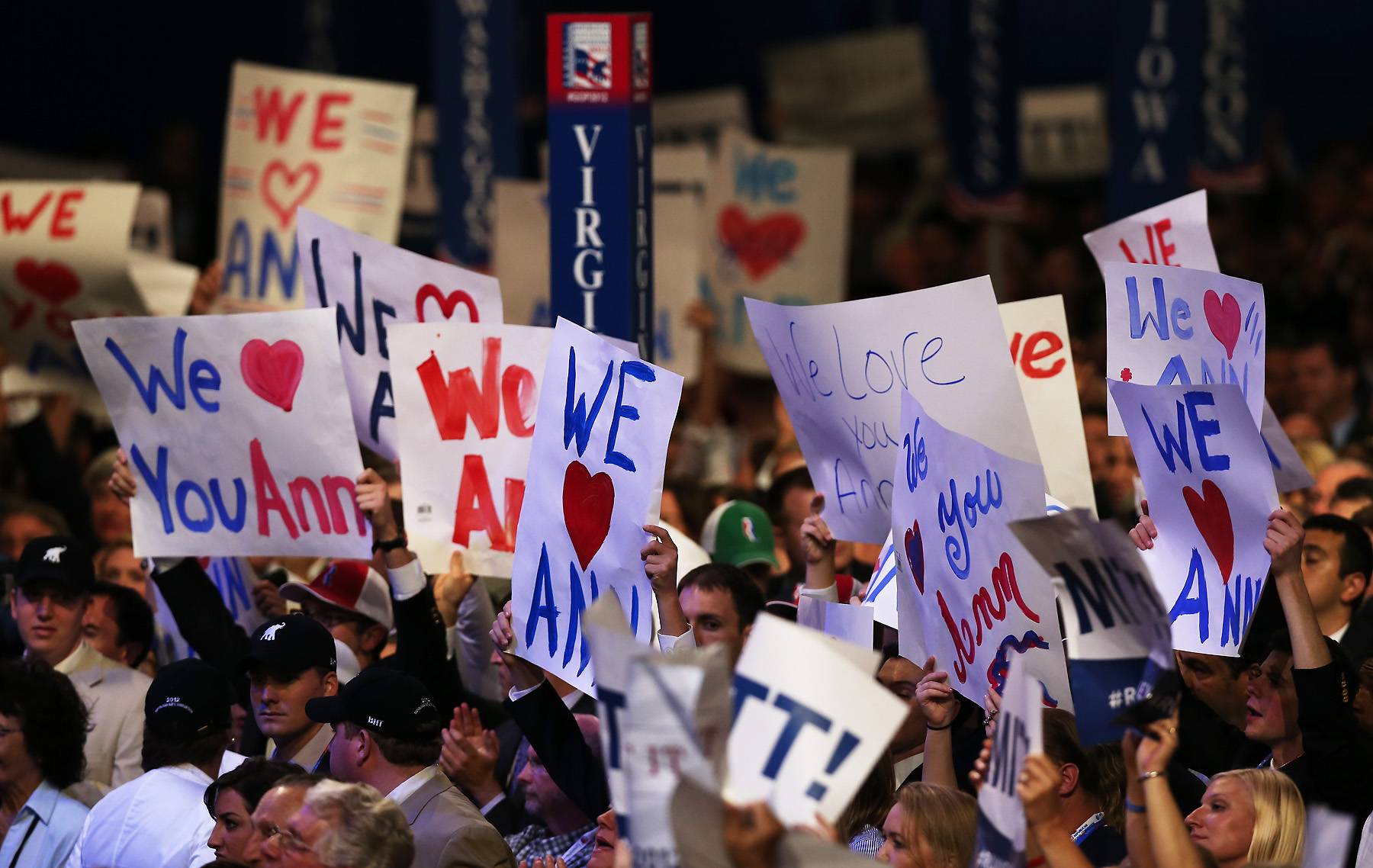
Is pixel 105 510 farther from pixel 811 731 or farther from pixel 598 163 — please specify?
pixel 811 731

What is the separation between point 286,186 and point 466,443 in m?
3.44

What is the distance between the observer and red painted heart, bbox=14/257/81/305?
8.81 m

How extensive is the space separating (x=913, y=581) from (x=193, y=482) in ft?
8.26

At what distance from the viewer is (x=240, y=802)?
5.00 metres

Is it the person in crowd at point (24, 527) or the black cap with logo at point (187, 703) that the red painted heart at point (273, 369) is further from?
the person in crowd at point (24, 527)

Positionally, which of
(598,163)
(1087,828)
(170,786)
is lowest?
(170,786)

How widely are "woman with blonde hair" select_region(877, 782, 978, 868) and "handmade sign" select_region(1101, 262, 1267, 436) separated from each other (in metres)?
1.71

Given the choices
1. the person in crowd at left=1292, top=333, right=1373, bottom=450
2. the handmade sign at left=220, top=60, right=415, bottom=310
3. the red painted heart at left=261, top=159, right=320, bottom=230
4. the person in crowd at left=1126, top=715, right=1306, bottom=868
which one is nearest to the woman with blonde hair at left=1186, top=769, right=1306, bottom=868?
the person in crowd at left=1126, top=715, right=1306, bottom=868

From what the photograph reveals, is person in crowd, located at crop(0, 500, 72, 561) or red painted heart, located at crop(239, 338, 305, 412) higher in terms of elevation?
red painted heart, located at crop(239, 338, 305, 412)

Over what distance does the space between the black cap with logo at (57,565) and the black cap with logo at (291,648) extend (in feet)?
3.20

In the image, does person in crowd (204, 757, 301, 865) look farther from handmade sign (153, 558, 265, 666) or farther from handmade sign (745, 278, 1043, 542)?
handmade sign (153, 558, 265, 666)

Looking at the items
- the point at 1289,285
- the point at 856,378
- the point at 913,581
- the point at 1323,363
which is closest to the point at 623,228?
the point at 856,378

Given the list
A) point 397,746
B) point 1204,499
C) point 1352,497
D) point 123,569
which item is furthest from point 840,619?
point 123,569

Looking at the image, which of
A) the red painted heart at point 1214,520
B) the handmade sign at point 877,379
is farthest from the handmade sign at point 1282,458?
the handmade sign at point 877,379
